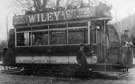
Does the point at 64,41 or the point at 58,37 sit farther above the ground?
the point at 58,37

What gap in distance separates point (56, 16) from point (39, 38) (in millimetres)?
1529

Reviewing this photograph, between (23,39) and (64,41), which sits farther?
(23,39)

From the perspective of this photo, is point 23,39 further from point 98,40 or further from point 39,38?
point 98,40

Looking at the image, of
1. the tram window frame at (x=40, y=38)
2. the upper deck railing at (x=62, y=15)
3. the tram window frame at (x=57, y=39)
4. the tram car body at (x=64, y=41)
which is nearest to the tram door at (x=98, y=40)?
the tram car body at (x=64, y=41)

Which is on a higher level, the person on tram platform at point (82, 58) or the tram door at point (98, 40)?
the tram door at point (98, 40)

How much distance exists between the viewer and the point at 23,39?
14.6 metres

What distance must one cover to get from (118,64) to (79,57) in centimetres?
189

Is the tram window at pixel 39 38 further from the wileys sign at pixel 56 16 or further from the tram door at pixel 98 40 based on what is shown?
the tram door at pixel 98 40

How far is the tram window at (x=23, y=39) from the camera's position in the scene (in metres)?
14.5

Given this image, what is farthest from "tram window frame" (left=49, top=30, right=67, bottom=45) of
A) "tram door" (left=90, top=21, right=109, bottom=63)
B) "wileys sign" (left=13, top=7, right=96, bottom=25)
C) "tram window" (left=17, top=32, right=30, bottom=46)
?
"tram window" (left=17, top=32, right=30, bottom=46)

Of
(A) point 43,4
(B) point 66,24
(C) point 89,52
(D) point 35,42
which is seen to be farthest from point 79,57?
(A) point 43,4

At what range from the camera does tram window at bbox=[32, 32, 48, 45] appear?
45.3ft

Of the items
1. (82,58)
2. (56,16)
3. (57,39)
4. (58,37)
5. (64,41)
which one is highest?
(56,16)

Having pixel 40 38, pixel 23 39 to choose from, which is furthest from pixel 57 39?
pixel 23 39
